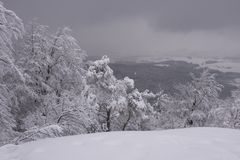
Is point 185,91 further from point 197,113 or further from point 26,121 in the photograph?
point 26,121

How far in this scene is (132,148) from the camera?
509cm

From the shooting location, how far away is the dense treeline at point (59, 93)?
8258 mm

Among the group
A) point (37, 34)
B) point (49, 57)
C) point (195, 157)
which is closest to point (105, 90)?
Result: point (49, 57)

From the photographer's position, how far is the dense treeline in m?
8.26

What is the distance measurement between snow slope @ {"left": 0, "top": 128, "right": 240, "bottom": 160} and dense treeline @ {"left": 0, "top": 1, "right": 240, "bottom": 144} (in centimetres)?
167

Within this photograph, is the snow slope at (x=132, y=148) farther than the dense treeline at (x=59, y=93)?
No

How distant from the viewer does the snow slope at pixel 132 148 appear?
468cm

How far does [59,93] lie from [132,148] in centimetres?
1053

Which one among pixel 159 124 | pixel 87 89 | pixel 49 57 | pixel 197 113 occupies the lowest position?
pixel 159 124

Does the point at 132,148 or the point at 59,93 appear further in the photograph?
Result: the point at 59,93

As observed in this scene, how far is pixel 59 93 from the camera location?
14.8 metres

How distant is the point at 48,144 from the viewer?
5.82m

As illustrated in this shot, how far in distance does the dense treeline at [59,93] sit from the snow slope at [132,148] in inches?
65.6

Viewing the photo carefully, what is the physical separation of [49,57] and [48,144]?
8747 millimetres
